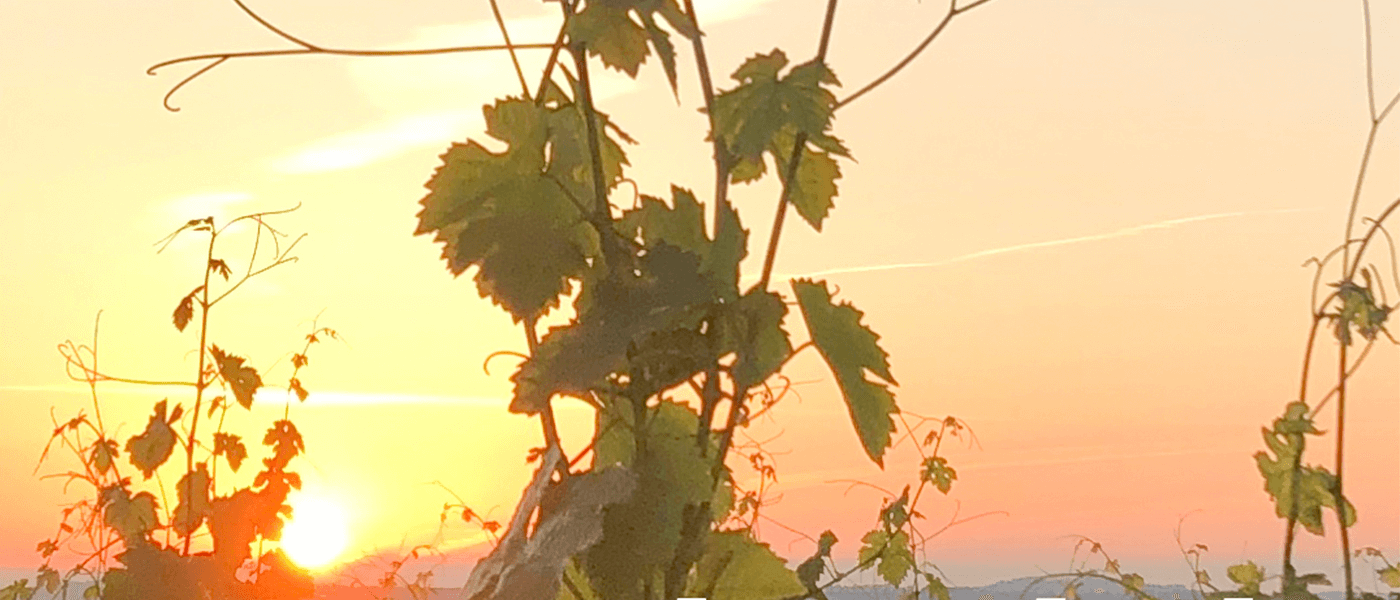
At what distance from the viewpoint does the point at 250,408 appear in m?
3.04

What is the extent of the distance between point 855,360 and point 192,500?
6.96 feet

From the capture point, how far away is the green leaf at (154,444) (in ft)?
9.68

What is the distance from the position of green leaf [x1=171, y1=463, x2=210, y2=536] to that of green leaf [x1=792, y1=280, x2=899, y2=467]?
209 centimetres

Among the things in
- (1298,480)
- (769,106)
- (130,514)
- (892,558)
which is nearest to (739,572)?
(769,106)

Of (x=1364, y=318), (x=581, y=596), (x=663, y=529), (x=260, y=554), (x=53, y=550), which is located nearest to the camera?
(x=663, y=529)

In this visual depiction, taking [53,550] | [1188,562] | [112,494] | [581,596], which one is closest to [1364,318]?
[1188,562]

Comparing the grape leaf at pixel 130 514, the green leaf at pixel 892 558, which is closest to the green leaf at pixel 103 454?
the grape leaf at pixel 130 514

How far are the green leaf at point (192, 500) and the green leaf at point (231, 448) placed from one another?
64 millimetres

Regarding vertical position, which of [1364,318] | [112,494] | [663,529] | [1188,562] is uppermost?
[1364,318]

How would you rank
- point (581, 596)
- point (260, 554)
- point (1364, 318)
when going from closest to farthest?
point (581, 596) → point (1364, 318) → point (260, 554)

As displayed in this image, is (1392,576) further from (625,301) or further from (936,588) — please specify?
(625,301)

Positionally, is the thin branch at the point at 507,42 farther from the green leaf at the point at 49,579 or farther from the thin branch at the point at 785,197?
the green leaf at the point at 49,579

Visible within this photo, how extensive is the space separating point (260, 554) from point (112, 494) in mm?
384

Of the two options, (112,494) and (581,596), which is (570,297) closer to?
(581,596)
